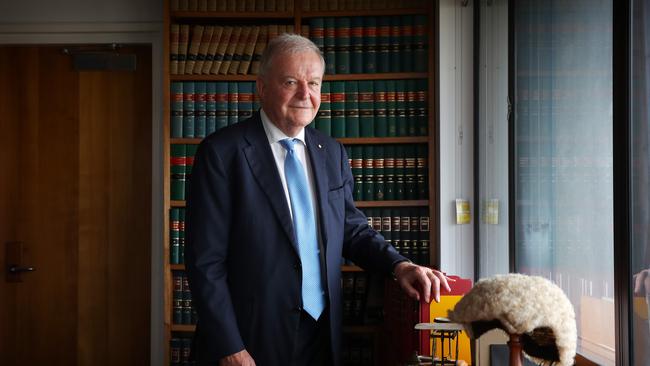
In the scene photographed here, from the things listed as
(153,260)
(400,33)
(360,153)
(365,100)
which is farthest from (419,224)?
(153,260)

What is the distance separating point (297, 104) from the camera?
70.7 inches

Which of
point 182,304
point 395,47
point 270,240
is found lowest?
point 182,304

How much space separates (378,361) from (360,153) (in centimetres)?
101

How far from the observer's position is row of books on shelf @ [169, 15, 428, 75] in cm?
337

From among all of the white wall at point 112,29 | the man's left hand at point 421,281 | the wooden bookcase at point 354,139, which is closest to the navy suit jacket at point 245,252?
the man's left hand at point 421,281

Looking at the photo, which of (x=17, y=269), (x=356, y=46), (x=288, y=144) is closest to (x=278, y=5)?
(x=356, y=46)

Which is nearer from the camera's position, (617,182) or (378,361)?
(617,182)

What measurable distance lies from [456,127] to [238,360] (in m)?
1.75

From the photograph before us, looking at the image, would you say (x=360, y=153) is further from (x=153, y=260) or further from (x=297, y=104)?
(x=297, y=104)

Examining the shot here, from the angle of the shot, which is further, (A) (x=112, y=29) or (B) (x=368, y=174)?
(A) (x=112, y=29)

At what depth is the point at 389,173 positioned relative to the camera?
3.39 m

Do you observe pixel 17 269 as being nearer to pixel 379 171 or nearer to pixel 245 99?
pixel 245 99

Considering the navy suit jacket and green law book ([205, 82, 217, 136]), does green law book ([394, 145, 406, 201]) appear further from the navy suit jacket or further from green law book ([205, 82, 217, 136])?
the navy suit jacket

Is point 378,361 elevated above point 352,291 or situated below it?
below
